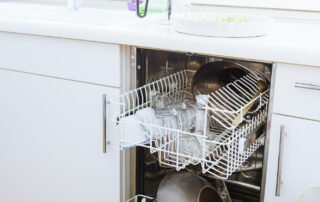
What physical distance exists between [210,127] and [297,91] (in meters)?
0.34

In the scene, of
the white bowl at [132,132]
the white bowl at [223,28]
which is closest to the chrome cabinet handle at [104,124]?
the white bowl at [132,132]

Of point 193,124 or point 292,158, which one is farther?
point 193,124

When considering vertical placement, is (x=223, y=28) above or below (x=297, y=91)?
above

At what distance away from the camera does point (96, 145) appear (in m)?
1.52

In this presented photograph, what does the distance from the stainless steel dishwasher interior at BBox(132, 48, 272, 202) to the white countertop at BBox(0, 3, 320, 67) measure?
0.13 m

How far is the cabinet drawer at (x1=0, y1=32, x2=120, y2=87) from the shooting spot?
4.73 ft

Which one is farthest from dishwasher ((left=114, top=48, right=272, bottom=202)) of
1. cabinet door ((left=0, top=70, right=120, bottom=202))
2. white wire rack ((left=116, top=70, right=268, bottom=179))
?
cabinet door ((left=0, top=70, right=120, bottom=202))

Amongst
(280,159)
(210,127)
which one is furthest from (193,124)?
(280,159)

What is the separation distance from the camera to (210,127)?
1.41 metres

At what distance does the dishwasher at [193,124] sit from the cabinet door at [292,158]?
0.06m

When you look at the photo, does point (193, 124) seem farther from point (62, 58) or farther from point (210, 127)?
point (62, 58)

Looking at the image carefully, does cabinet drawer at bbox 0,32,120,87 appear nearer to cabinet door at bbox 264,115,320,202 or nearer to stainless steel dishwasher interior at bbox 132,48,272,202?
stainless steel dishwasher interior at bbox 132,48,272,202

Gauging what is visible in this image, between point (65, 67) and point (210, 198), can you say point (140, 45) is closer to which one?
point (65, 67)

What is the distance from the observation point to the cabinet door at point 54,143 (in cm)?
152
